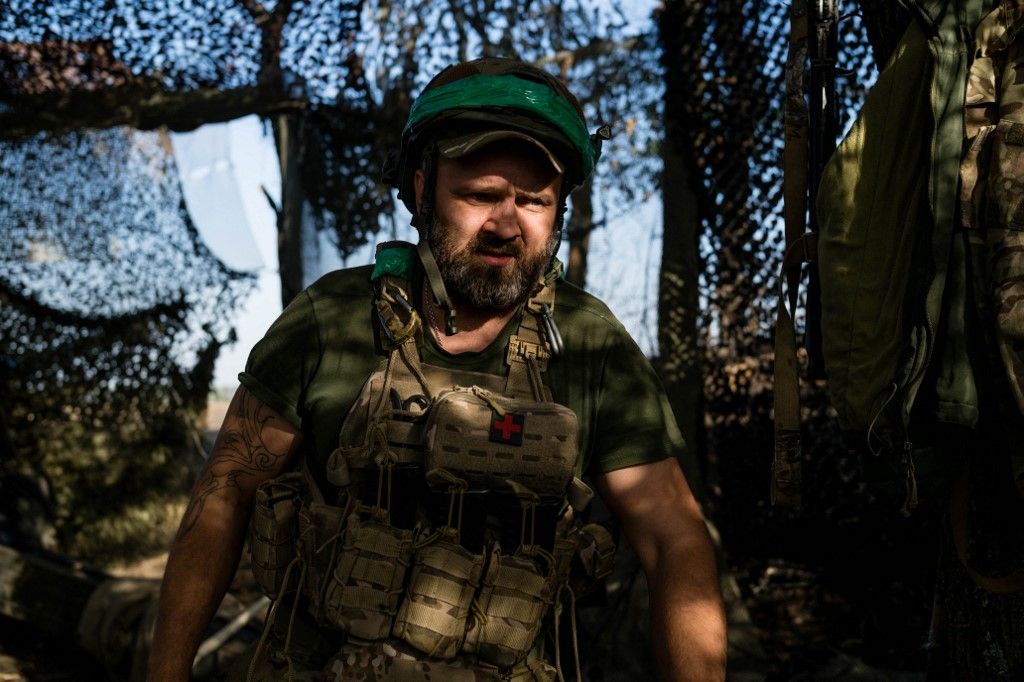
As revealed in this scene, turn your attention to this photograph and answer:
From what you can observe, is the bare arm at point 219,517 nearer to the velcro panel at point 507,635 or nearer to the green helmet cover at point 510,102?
the velcro panel at point 507,635

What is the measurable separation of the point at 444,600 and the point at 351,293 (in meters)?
0.79

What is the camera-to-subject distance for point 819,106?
9.28 ft

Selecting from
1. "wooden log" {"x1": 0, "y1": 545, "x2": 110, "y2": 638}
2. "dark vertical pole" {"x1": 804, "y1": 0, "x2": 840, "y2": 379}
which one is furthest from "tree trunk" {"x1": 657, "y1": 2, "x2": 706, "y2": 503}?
"wooden log" {"x1": 0, "y1": 545, "x2": 110, "y2": 638}

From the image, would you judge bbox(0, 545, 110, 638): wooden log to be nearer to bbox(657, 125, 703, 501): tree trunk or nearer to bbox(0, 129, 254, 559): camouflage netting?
bbox(0, 129, 254, 559): camouflage netting

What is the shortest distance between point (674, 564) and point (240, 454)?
1.01m

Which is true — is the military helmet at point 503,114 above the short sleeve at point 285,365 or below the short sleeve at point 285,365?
above

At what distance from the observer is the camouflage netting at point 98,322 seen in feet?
19.3

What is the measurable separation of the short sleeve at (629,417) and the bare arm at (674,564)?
3cm

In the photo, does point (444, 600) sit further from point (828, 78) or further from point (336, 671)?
point (828, 78)

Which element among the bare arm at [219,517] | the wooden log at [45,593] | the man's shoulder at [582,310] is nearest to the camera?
the bare arm at [219,517]

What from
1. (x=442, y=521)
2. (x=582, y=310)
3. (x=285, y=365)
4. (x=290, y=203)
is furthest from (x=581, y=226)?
(x=442, y=521)

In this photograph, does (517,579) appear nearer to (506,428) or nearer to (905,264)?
(506,428)

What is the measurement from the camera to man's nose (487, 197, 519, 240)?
2.49m

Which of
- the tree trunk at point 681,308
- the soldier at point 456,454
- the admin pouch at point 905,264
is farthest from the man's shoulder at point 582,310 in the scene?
the tree trunk at point 681,308
